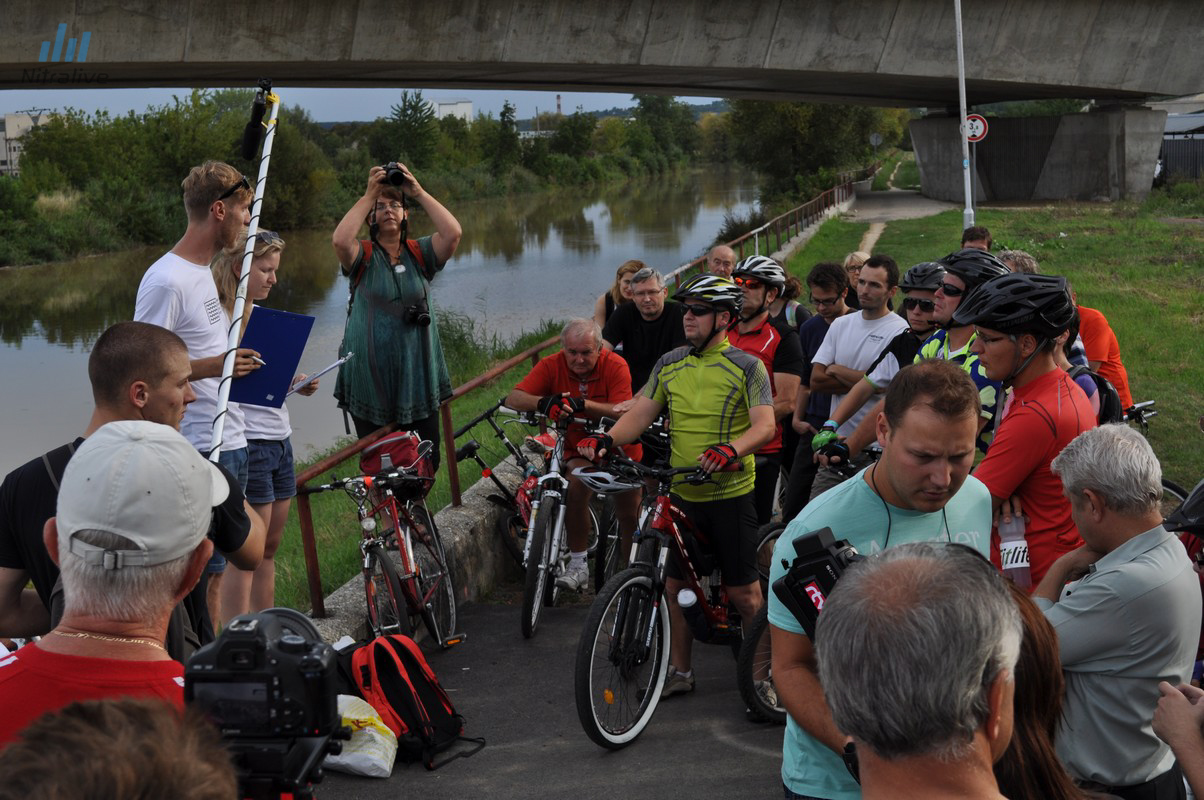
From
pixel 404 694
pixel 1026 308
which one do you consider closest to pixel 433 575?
pixel 404 694

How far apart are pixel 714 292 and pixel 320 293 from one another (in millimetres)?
25736

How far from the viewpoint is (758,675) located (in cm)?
518

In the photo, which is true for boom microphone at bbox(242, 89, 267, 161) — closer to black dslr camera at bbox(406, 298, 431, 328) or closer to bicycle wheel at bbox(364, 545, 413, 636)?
black dslr camera at bbox(406, 298, 431, 328)

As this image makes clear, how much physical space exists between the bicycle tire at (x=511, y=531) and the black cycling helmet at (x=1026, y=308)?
384 cm

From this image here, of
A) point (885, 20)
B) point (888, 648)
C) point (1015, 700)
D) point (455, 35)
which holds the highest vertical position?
point (885, 20)

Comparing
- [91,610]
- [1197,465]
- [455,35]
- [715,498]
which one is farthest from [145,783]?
[455,35]

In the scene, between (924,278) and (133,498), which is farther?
(924,278)

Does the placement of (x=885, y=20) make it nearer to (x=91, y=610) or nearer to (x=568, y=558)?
(x=568, y=558)

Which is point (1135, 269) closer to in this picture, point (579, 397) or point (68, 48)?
point (579, 397)

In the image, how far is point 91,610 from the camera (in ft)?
7.73

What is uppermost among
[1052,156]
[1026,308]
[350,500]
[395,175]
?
[1052,156]

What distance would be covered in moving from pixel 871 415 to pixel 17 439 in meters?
15.5

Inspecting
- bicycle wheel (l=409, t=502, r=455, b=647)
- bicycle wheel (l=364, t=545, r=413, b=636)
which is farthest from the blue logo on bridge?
bicycle wheel (l=364, t=545, r=413, b=636)

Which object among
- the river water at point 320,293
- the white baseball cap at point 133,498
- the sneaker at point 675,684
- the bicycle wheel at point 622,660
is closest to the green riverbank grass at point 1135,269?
the sneaker at point 675,684
